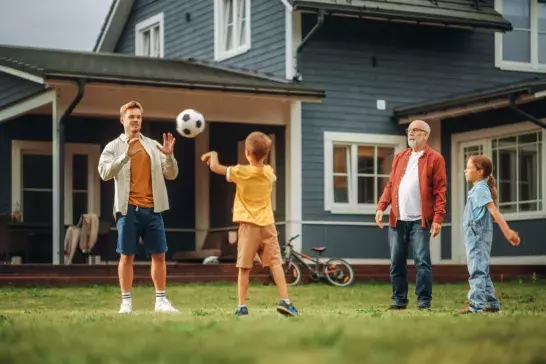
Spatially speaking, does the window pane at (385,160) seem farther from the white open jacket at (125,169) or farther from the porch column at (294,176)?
the white open jacket at (125,169)

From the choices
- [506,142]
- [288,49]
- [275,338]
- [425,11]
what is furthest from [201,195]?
[275,338]

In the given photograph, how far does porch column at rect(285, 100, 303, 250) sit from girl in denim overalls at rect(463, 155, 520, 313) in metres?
10.9

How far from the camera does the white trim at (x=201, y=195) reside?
25812mm

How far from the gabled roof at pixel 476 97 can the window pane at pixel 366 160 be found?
0.79 m

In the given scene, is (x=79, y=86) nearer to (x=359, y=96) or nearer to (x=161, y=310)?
(x=359, y=96)

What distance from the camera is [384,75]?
24.5 m

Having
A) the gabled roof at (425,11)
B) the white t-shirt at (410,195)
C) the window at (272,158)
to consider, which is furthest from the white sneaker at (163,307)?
the window at (272,158)

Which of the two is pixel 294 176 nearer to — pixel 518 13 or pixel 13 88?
pixel 13 88

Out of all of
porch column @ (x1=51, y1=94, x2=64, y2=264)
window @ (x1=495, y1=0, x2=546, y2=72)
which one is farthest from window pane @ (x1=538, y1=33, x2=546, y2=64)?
porch column @ (x1=51, y1=94, x2=64, y2=264)

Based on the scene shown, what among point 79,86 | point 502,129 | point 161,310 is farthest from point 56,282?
point 502,129

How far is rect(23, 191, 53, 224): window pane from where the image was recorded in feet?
81.1

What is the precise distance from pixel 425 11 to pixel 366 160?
2839 mm

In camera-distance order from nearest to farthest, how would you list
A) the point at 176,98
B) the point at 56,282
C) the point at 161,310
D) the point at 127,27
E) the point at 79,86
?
the point at 161,310 → the point at 56,282 → the point at 79,86 → the point at 176,98 → the point at 127,27

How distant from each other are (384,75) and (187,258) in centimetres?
481
